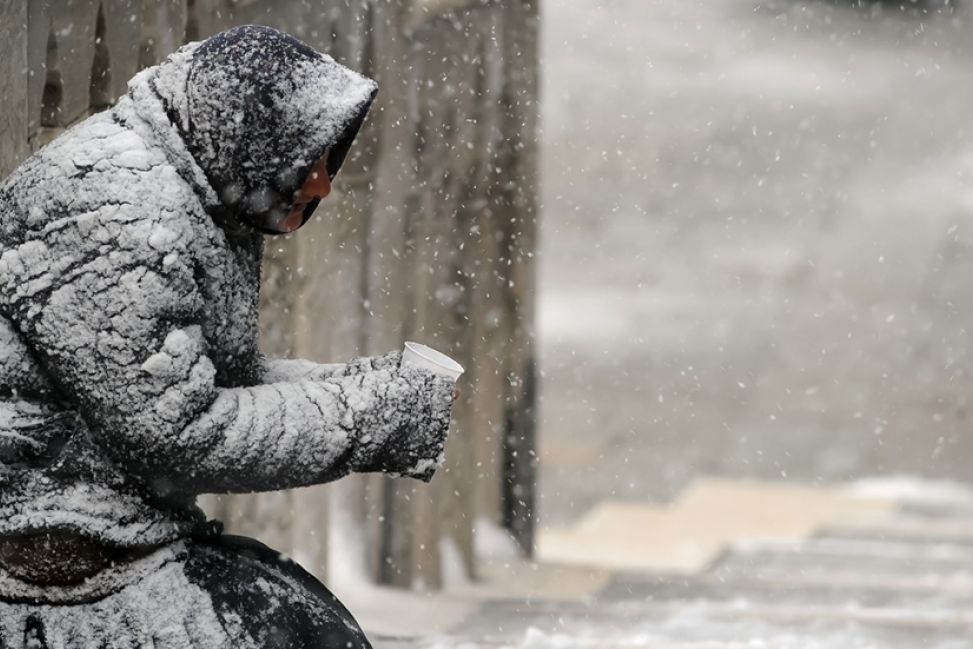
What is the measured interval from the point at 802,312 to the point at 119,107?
10.3 meters

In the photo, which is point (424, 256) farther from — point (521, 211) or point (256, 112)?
point (256, 112)

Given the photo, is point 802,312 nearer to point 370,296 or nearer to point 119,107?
point 370,296

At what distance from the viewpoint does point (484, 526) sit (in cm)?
587

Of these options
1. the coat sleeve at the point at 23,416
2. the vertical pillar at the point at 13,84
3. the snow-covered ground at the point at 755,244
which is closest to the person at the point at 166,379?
→ the coat sleeve at the point at 23,416

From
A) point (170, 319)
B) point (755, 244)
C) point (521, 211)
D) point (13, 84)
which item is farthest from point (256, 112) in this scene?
point (755, 244)

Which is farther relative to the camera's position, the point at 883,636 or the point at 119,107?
the point at 883,636

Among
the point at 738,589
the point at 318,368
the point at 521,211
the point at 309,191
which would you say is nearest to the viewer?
the point at 309,191

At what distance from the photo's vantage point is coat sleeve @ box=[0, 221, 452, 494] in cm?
146

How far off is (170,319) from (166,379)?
0.06m

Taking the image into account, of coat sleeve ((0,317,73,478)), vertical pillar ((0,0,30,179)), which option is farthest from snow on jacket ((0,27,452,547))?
vertical pillar ((0,0,30,179))

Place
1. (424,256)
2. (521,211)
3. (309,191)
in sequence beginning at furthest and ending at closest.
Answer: (521,211) < (424,256) < (309,191)

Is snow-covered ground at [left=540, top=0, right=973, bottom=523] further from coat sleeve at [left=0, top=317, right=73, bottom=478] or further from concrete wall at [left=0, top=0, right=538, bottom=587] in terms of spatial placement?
coat sleeve at [left=0, top=317, right=73, bottom=478]

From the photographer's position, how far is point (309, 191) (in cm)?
161

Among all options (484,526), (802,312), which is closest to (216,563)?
(484,526)
